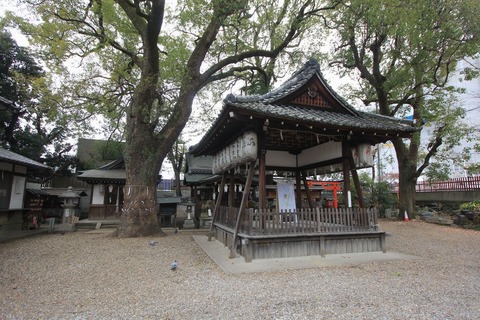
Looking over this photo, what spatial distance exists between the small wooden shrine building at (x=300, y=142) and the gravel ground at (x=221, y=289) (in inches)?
41.1

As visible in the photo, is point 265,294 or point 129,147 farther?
point 129,147

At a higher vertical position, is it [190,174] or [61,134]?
[61,134]

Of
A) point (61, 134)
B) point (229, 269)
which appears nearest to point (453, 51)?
point (229, 269)

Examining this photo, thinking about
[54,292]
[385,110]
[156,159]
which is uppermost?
[385,110]

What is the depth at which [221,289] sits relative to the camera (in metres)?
4.88

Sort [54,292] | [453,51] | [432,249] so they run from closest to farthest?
[54,292] → [432,249] → [453,51]

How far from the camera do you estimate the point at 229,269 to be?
20.1ft

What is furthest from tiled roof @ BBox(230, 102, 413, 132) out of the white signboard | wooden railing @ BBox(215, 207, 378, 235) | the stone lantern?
the stone lantern

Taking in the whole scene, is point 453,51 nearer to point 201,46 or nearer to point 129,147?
point 201,46

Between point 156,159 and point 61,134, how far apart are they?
17.7 m

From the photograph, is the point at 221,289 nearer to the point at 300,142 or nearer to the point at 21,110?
the point at 300,142

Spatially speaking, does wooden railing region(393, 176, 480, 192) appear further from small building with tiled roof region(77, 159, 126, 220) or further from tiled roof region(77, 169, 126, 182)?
small building with tiled roof region(77, 159, 126, 220)

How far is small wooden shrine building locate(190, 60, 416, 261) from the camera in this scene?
672 centimetres

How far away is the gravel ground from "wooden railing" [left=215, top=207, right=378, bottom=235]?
1199 mm
